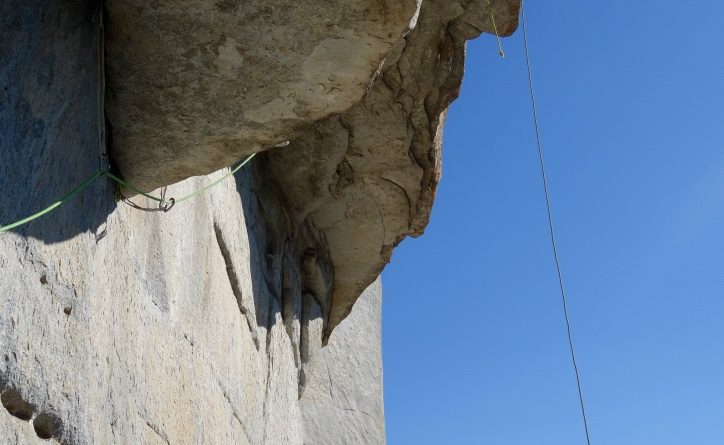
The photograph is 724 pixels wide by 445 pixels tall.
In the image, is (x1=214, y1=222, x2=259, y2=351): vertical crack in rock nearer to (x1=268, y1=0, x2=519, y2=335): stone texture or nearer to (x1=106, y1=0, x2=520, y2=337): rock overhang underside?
(x1=268, y1=0, x2=519, y2=335): stone texture

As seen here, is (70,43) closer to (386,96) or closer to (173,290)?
(173,290)

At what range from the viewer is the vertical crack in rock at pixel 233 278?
381 centimetres

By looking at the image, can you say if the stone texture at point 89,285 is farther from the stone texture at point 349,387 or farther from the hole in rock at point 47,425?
the stone texture at point 349,387

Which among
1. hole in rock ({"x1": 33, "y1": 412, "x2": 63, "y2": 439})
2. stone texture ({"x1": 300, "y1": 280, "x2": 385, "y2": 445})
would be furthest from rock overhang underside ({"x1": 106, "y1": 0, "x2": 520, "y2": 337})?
stone texture ({"x1": 300, "y1": 280, "x2": 385, "y2": 445})

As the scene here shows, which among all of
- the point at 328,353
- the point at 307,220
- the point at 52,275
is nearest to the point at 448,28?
the point at 307,220

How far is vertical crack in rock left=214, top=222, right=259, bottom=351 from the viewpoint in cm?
381

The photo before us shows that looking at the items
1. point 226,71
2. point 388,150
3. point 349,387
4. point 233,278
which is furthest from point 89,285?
point 349,387

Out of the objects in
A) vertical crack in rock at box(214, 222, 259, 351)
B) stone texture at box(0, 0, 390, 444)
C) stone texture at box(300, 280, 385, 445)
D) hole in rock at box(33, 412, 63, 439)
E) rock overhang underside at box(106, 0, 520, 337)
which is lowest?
hole in rock at box(33, 412, 63, 439)

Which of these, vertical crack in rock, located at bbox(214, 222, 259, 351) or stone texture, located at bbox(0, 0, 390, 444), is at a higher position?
vertical crack in rock, located at bbox(214, 222, 259, 351)

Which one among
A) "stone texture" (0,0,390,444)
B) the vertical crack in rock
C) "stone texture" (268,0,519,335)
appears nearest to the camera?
"stone texture" (0,0,390,444)

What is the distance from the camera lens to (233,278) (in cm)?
399

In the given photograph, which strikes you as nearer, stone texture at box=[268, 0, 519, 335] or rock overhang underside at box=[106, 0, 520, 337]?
rock overhang underside at box=[106, 0, 520, 337]

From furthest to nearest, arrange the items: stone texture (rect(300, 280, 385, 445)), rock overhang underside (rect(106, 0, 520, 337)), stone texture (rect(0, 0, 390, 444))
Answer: stone texture (rect(300, 280, 385, 445)) → rock overhang underside (rect(106, 0, 520, 337)) → stone texture (rect(0, 0, 390, 444))

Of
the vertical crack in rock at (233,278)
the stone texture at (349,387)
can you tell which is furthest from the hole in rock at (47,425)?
the stone texture at (349,387)
